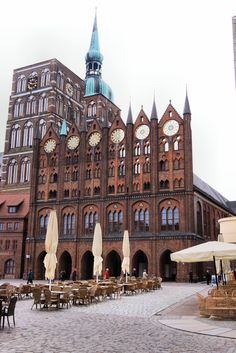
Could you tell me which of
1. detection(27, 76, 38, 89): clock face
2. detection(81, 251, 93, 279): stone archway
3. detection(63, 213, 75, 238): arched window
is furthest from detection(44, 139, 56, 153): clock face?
detection(27, 76, 38, 89): clock face

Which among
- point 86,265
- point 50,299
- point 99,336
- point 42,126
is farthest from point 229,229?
point 42,126

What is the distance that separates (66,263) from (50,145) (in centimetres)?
1639

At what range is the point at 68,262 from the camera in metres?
52.2

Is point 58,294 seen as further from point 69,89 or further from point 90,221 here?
point 69,89

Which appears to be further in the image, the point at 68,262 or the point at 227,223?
the point at 68,262

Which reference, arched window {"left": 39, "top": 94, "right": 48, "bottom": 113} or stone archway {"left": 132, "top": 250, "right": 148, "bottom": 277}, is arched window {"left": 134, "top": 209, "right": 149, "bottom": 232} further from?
arched window {"left": 39, "top": 94, "right": 48, "bottom": 113}

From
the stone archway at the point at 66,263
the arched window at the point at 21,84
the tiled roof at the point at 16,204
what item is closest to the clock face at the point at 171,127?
the stone archway at the point at 66,263

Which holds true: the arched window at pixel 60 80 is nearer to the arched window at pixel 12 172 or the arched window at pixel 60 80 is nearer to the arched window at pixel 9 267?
the arched window at pixel 12 172

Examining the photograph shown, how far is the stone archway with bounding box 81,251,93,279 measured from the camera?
159 feet

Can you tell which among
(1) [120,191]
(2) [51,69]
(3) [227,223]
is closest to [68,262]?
(1) [120,191]

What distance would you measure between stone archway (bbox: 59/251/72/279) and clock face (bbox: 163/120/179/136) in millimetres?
19814

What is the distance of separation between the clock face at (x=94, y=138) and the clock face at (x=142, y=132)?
5.58 meters

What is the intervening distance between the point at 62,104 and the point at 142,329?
67.6m

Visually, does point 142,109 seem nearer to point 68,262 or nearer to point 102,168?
point 102,168
